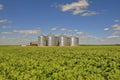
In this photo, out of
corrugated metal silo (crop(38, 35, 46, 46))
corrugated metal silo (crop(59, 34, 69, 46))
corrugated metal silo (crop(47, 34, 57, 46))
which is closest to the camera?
corrugated metal silo (crop(47, 34, 57, 46))

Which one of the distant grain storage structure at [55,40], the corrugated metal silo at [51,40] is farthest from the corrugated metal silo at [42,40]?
the corrugated metal silo at [51,40]

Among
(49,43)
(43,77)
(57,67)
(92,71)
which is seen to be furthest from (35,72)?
(49,43)

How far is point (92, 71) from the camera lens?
13086mm

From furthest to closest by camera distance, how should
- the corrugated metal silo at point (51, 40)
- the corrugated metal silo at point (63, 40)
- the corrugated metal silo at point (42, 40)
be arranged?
the corrugated metal silo at point (63, 40) → the corrugated metal silo at point (42, 40) → the corrugated metal silo at point (51, 40)

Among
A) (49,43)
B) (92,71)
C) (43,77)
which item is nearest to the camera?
(43,77)

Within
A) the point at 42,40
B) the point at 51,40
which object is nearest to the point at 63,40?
the point at 51,40

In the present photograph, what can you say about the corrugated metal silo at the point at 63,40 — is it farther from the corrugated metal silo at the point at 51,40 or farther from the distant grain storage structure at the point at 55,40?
the corrugated metal silo at the point at 51,40

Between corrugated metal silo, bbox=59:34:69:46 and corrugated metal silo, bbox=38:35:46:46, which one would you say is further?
corrugated metal silo, bbox=59:34:69:46

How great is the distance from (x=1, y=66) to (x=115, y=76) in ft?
22.3

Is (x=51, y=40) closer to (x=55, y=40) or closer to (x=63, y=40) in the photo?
(x=55, y=40)

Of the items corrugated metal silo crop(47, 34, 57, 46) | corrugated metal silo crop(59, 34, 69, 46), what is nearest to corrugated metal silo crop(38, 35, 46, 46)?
corrugated metal silo crop(47, 34, 57, 46)

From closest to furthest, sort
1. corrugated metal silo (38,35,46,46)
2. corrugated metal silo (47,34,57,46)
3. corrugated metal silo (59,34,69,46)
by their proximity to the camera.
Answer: corrugated metal silo (47,34,57,46) < corrugated metal silo (38,35,46,46) < corrugated metal silo (59,34,69,46)

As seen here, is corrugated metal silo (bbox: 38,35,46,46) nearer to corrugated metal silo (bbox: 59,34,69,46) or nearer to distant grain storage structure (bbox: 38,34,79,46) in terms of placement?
distant grain storage structure (bbox: 38,34,79,46)

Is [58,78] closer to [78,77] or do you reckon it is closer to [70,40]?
[78,77]
